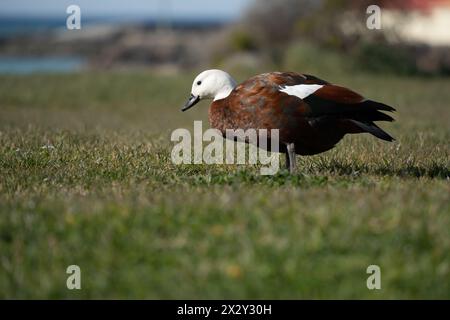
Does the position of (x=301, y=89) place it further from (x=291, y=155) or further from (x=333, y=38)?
(x=333, y=38)

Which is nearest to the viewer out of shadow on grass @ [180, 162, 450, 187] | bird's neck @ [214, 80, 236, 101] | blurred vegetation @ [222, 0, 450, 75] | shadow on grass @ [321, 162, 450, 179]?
shadow on grass @ [180, 162, 450, 187]

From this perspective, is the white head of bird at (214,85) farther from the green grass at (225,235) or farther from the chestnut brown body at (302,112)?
the green grass at (225,235)

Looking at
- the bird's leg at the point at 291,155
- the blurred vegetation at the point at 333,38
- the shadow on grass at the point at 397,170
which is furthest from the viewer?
the blurred vegetation at the point at 333,38

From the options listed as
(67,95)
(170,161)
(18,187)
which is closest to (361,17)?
(67,95)

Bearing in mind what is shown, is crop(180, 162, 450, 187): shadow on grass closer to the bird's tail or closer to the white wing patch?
the bird's tail

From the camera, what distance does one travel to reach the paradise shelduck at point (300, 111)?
7219 mm

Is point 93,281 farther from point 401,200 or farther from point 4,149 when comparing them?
point 4,149

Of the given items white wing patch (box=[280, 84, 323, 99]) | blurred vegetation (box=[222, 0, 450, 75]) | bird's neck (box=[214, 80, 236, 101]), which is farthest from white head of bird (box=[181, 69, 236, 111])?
blurred vegetation (box=[222, 0, 450, 75])

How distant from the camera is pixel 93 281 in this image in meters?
4.98

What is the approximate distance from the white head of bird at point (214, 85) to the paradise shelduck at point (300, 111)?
0.21 meters

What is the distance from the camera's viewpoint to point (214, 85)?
7.77 metres

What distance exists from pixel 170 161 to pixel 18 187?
2.18 m

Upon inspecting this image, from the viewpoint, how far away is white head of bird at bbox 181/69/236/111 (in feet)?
25.4

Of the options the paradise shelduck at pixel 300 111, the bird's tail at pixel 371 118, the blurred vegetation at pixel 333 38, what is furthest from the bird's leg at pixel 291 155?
the blurred vegetation at pixel 333 38
